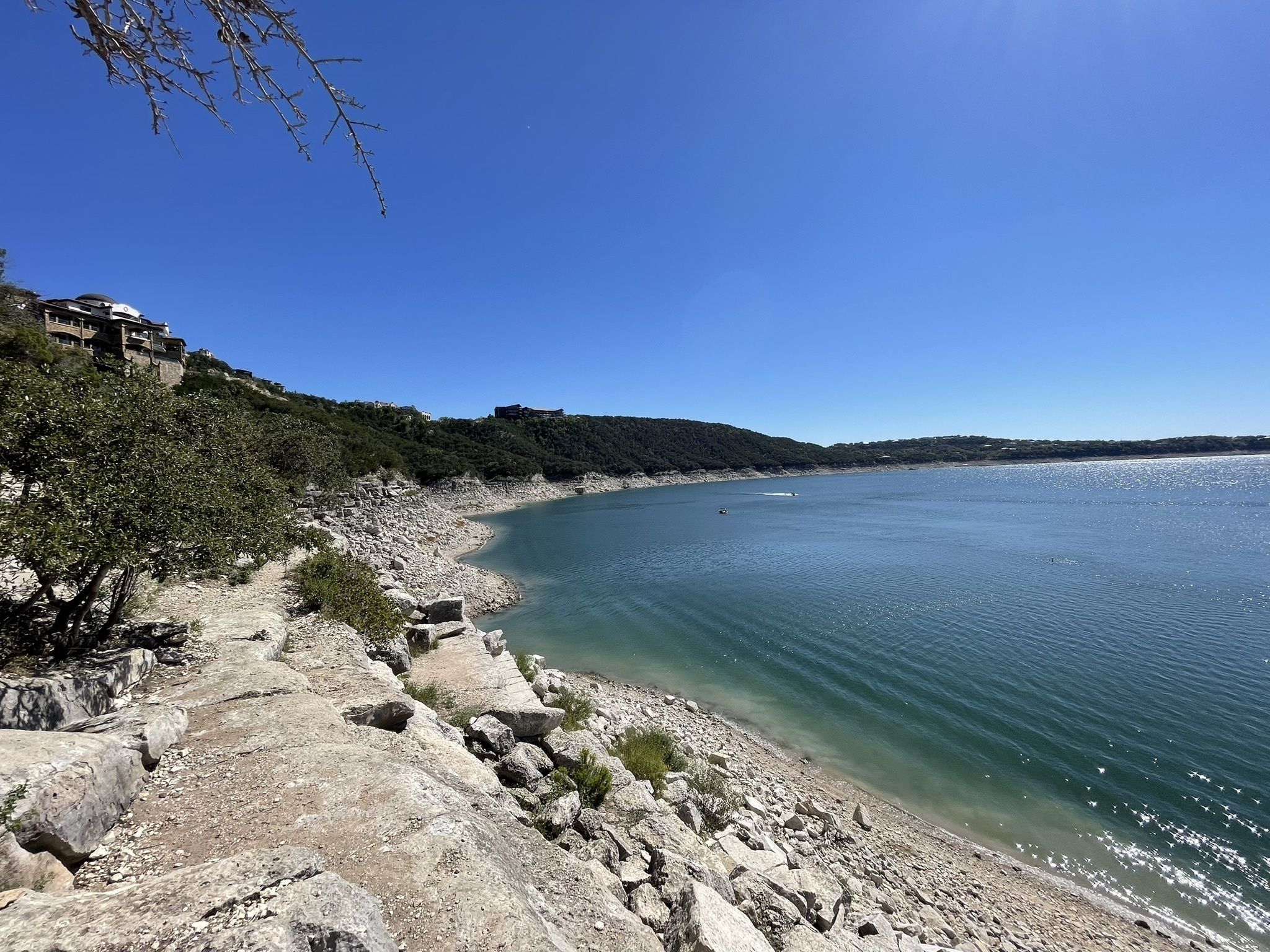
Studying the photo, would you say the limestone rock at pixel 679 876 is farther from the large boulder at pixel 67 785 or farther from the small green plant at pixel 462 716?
the large boulder at pixel 67 785

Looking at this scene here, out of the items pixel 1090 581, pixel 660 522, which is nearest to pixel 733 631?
pixel 1090 581

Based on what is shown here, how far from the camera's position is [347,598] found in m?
12.5

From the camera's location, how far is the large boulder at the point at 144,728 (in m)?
4.88

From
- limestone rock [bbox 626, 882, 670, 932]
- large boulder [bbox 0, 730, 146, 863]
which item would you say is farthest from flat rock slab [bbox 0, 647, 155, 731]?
limestone rock [bbox 626, 882, 670, 932]

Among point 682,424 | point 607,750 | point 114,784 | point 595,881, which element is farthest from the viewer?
point 682,424

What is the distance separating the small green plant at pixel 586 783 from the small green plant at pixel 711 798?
80.3 inches

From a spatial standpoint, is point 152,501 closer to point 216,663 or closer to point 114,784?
point 216,663

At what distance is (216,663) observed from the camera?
306 inches

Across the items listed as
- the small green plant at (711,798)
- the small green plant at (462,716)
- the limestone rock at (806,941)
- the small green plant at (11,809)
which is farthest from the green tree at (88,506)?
the limestone rock at (806,941)

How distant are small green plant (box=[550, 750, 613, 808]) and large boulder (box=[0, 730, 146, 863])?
4.45 metres

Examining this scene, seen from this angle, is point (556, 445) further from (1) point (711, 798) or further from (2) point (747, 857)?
(2) point (747, 857)

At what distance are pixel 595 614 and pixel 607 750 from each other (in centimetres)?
1526

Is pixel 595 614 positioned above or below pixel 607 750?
below

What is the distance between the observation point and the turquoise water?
1038 cm
